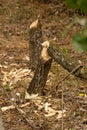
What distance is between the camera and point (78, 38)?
0.70 metres

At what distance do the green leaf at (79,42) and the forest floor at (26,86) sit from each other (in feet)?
6.45

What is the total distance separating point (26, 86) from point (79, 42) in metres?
4.17

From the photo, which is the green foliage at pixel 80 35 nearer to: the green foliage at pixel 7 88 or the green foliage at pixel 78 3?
the green foliage at pixel 78 3

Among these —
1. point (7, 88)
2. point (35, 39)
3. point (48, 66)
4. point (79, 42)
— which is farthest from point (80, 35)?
point (35, 39)

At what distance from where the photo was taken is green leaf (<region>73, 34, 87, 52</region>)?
0.69 metres

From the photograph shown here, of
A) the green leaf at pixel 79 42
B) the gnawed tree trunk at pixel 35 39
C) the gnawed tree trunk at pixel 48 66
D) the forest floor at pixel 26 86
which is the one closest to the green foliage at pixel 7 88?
the forest floor at pixel 26 86

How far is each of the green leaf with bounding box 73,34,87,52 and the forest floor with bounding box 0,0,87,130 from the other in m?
1.96

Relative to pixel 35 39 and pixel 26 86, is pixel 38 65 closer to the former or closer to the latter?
pixel 26 86

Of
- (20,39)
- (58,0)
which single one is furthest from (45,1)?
(20,39)

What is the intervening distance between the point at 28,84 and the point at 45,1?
4.15m

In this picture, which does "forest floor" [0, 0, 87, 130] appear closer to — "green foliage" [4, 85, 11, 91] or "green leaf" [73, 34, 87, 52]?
"green foliage" [4, 85, 11, 91]

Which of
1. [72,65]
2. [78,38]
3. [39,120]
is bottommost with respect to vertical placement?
[39,120]

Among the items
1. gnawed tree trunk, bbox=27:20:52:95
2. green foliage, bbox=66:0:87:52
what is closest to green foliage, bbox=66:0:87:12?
green foliage, bbox=66:0:87:52

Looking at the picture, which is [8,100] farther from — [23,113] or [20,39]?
[20,39]
